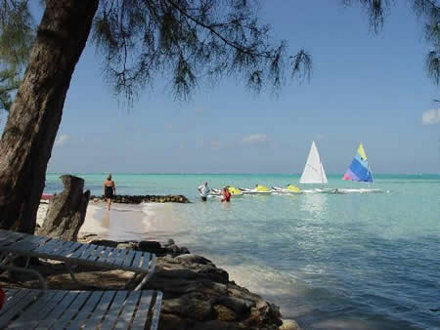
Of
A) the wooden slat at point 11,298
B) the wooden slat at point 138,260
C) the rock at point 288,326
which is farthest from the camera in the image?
the rock at point 288,326

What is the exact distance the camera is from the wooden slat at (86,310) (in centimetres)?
258

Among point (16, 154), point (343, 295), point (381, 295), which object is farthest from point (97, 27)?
point (381, 295)

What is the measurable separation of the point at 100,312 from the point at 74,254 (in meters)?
0.75

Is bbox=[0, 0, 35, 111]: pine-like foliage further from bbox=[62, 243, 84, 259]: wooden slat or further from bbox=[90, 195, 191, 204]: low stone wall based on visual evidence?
bbox=[90, 195, 191, 204]: low stone wall

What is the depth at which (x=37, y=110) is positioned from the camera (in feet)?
15.9

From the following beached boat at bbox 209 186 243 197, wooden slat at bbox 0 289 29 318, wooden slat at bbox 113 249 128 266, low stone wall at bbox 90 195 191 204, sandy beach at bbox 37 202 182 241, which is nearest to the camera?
wooden slat at bbox 0 289 29 318

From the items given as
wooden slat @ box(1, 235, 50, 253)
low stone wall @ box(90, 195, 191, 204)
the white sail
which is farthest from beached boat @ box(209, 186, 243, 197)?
wooden slat @ box(1, 235, 50, 253)

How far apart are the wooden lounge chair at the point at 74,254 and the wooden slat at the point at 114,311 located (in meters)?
0.28

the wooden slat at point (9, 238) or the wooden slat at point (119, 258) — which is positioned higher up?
the wooden slat at point (9, 238)

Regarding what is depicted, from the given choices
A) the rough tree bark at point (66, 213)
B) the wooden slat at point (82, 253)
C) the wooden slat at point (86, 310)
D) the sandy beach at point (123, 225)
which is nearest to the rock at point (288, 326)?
the wooden slat at point (82, 253)

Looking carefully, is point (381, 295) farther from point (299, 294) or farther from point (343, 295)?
point (299, 294)

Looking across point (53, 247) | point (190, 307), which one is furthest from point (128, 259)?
point (190, 307)

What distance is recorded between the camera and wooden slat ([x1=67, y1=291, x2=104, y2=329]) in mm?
2584

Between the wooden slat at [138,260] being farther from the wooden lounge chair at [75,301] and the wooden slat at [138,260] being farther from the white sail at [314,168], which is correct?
the white sail at [314,168]
